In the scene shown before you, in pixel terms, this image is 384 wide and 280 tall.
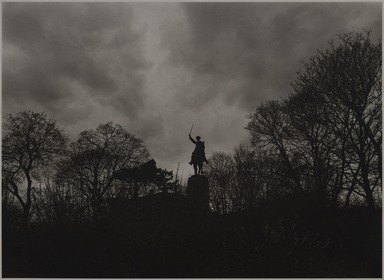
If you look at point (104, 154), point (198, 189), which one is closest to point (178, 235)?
point (198, 189)

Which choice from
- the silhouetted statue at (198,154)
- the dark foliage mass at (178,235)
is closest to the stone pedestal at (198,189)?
the silhouetted statue at (198,154)

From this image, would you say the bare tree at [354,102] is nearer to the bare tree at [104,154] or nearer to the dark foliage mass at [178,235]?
the dark foliage mass at [178,235]

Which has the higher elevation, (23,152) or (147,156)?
(147,156)

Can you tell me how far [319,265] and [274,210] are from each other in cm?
209

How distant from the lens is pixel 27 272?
701cm

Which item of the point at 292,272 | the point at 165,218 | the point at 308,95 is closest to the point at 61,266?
the point at 165,218

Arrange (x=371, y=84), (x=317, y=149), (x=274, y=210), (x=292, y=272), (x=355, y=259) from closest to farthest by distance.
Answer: (x=292, y=272)
(x=355, y=259)
(x=274, y=210)
(x=371, y=84)
(x=317, y=149)

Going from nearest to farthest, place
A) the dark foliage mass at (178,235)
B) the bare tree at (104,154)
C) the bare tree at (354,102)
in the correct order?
the dark foliage mass at (178,235)
the bare tree at (354,102)
the bare tree at (104,154)

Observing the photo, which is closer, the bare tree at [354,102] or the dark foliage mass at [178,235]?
the dark foliage mass at [178,235]

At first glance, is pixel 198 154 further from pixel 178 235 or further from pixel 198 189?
pixel 178 235

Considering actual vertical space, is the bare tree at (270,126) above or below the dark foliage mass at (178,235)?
above

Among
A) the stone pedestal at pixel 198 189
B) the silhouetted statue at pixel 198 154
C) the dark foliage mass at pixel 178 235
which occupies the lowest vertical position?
the dark foliage mass at pixel 178 235

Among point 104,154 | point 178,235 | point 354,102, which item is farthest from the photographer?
point 104,154

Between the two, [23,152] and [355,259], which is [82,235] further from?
[23,152]
